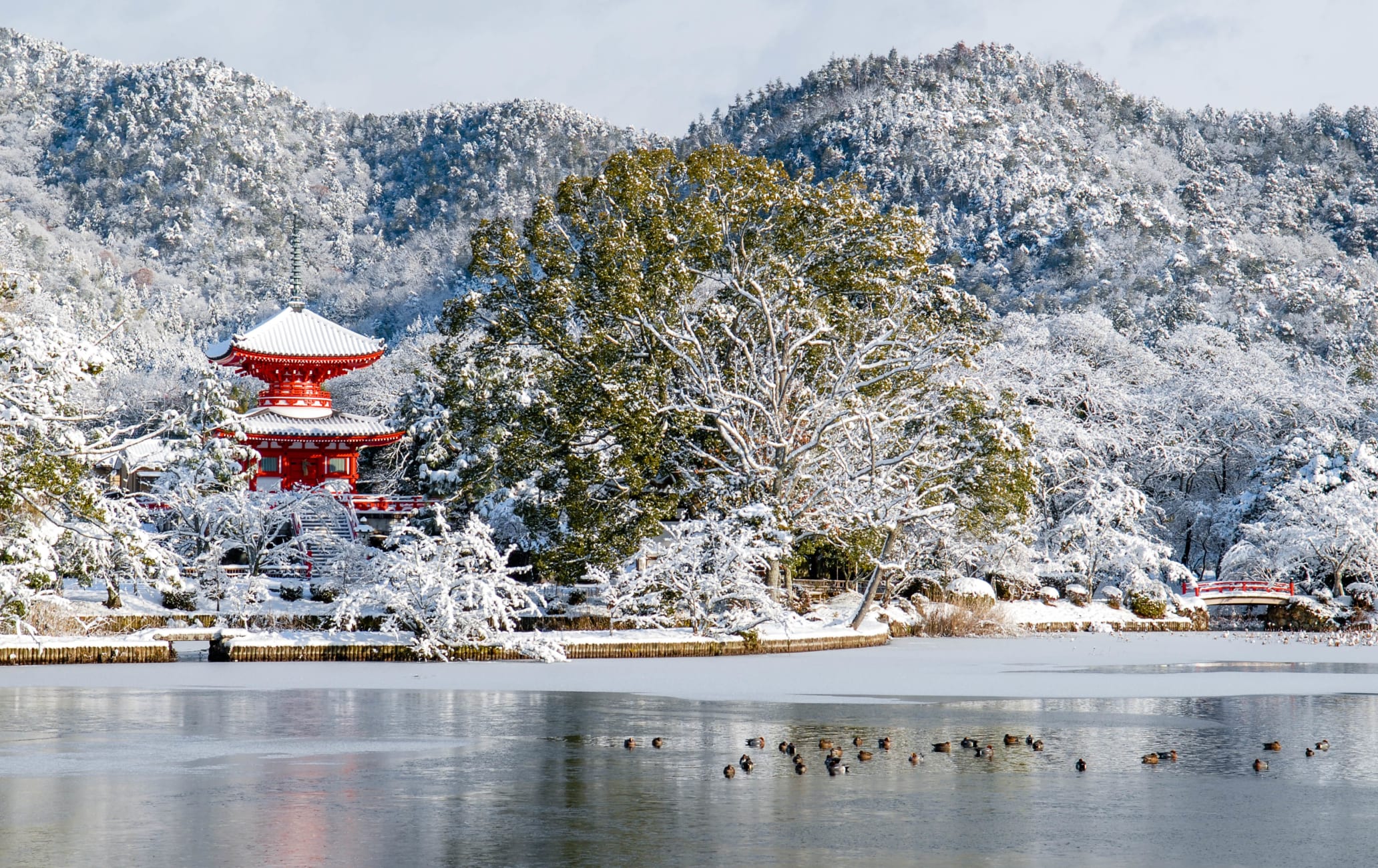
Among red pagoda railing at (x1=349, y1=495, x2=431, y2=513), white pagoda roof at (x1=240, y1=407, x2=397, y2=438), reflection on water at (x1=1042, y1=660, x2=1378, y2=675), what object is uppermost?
white pagoda roof at (x1=240, y1=407, x2=397, y2=438)

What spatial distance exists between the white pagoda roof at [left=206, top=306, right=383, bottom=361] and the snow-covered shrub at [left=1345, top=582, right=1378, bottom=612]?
3045cm

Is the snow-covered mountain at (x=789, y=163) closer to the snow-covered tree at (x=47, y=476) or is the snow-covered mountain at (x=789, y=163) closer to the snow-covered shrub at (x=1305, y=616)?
the snow-covered shrub at (x=1305, y=616)

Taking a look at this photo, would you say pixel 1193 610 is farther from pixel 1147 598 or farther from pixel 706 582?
pixel 706 582

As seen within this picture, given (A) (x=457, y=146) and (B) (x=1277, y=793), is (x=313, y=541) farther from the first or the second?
(A) (x=457, y=146)

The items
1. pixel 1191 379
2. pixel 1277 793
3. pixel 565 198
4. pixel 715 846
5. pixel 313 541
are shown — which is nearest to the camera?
pixel 715 846

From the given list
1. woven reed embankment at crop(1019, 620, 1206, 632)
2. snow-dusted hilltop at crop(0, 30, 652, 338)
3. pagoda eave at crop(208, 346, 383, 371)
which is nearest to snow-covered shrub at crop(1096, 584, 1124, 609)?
woven reed embankment at crop(1019, 620, 1206, 632)

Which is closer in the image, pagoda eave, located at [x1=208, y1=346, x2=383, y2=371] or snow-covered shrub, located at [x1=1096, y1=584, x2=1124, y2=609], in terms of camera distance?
snow-covered shrub, located at [x1=1096, y1=584, x2=1124, y2=609]

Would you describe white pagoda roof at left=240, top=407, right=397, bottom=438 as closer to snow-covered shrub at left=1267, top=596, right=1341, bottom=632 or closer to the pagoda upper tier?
the pagoda upper tier

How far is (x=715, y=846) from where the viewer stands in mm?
7359

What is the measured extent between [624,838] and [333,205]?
433 ft

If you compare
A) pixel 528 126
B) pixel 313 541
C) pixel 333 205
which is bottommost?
pixel 313 541

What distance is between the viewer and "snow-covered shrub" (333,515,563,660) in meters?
20.9

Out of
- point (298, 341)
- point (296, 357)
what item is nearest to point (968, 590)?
point (296, 357)

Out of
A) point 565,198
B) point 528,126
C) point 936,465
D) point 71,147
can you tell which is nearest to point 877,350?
point 936,465
